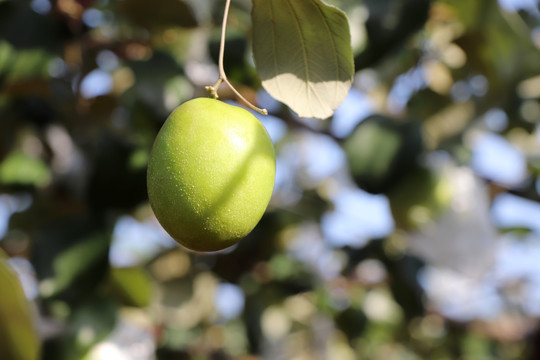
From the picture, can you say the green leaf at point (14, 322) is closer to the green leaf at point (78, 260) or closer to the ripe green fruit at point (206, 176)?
the ripe green fruit at point (206, 176)

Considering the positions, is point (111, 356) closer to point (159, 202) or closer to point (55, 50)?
point (55, 50)

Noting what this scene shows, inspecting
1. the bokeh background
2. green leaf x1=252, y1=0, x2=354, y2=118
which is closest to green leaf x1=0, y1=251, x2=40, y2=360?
the bokeh background

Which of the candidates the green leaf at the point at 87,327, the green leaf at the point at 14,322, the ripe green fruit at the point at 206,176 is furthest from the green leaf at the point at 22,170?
the ripe green fruit at the point at 206,176

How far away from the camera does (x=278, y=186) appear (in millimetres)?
2213

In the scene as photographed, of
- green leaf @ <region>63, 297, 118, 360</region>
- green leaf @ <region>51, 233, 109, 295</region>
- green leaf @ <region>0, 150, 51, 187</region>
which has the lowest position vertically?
green leaf @ <region>63, 297, 118, 360</region>

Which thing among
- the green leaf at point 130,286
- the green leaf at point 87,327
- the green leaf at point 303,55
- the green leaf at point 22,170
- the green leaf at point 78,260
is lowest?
the green leaf at point 130,286

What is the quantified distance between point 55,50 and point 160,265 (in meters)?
0.98

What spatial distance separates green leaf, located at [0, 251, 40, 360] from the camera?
1.99 feet

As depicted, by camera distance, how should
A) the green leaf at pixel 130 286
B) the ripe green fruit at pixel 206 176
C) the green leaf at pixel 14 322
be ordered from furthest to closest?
1. the green leaf at pixel 130 286
2. the green leaf at pixel 14 322
3. the ripe green fruit at pixel 206 176

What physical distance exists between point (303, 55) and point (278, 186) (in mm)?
1641

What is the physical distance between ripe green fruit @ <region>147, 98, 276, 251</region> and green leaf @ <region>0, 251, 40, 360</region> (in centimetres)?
21

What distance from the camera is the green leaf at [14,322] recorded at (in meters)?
0.61

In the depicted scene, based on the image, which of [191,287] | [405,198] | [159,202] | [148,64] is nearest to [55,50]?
[148,64]

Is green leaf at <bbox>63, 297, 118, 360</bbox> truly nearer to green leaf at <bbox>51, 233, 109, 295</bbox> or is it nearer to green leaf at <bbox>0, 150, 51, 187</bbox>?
green leaf at <bbox>51, 233, 109, 295</bbox>
